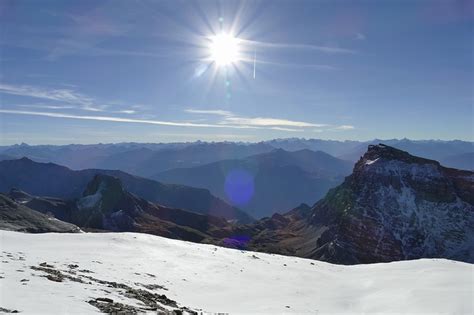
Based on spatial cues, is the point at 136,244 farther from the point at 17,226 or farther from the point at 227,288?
the point at 17,226

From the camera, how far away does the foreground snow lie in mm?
14930

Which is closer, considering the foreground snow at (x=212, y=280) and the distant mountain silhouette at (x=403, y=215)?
the foreground snow at (x=212, y=280)

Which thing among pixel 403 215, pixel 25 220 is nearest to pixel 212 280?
pixel 403 215

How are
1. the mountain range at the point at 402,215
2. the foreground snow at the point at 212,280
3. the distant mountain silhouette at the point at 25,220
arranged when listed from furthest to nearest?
the mountain range at the point at 402,215, the distant mountain silhouette at the point at 25,220, the foreground snow at the point at 212,280

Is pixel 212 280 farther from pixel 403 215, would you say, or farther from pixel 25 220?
pixel 25 220

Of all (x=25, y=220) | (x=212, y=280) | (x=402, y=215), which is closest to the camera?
(x=212, y=280)

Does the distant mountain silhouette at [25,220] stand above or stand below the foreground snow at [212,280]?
below

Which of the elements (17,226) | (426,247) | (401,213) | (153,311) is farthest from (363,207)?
(153,311)

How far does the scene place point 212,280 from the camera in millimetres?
23188

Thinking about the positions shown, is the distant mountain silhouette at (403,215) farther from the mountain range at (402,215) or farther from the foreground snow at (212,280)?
the foreground snow at (212,280)

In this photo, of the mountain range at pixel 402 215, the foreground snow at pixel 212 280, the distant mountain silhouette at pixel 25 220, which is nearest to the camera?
the foreground snow at pixel 212 280

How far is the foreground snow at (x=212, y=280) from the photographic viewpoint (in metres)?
14.9

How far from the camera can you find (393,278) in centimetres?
2462

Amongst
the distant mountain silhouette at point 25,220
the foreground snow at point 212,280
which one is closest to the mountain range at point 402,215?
the distant mountain silhouette at point 25,220
